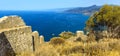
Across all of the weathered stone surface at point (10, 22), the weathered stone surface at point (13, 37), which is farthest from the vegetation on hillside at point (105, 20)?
the weathered stone surface at point (13, 37)

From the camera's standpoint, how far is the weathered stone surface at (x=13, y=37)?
1551cm

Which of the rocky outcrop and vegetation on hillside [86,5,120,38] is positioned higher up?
the rocky outcrop

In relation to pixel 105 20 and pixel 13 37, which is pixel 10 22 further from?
pixel 105 20

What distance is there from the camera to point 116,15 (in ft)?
143

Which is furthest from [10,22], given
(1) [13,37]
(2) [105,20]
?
(2) [105,20]

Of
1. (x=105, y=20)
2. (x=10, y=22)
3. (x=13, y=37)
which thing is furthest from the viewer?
(x=105, y=20)

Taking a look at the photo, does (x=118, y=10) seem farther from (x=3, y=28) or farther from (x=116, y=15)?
(x=3, y=28)

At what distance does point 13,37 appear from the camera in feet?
53.4

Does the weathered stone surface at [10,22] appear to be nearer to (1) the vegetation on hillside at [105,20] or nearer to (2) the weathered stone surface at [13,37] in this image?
(2) the weathered stone surface at [13,37]

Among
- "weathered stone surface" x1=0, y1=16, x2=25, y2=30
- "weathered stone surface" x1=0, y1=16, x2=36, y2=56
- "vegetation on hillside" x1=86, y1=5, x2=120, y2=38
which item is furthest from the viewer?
"vegetation on hillside" x1=86, y1=5, x2=120, y2=38

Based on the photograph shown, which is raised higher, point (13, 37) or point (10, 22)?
point (10, 22)

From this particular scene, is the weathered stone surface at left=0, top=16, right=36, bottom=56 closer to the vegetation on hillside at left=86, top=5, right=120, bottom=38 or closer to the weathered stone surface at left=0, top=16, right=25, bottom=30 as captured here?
the weathered stone surface at left=0, top=16, right=25, bottom=30

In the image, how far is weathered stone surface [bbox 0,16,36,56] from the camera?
1551 centimetres

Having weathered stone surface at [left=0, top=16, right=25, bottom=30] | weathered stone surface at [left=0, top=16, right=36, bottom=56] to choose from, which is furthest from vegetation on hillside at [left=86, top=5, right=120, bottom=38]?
weathered stone surface at [left=0, top=16, right=36, bottom=56]
